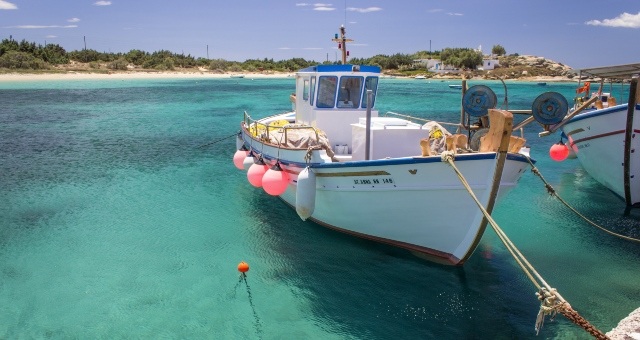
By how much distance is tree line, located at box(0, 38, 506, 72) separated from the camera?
9650 cm

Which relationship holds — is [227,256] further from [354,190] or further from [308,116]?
[308,116]

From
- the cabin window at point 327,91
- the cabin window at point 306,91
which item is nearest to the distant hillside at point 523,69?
the cabin window at point 306,91

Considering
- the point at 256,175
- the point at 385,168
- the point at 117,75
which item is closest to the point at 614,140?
the point at 385,168

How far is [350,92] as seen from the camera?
40.5 ft

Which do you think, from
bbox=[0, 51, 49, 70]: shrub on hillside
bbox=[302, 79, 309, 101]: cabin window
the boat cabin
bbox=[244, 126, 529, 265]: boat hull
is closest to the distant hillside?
bbox=[0, 51, 49, 70]: shrub on hillside

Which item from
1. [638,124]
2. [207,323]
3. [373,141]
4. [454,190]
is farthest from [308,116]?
[638,124]

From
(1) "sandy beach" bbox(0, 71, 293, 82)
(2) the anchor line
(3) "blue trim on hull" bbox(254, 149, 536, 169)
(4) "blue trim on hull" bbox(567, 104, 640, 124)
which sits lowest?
(2) the anchor line

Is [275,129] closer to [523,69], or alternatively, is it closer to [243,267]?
[243,267]

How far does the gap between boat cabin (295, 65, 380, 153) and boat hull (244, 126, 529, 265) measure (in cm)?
183

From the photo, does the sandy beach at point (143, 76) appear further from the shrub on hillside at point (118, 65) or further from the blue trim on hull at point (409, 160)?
the blue trim on hull at point (409, 160)

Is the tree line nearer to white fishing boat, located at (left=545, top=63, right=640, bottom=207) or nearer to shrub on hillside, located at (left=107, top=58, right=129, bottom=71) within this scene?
→ shrub on hillside, located at (left=107, top=58, right=129, bottom=71)

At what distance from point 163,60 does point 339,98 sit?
413 ft

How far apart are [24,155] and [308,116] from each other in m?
16.1

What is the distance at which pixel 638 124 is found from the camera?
12359 millimetres
